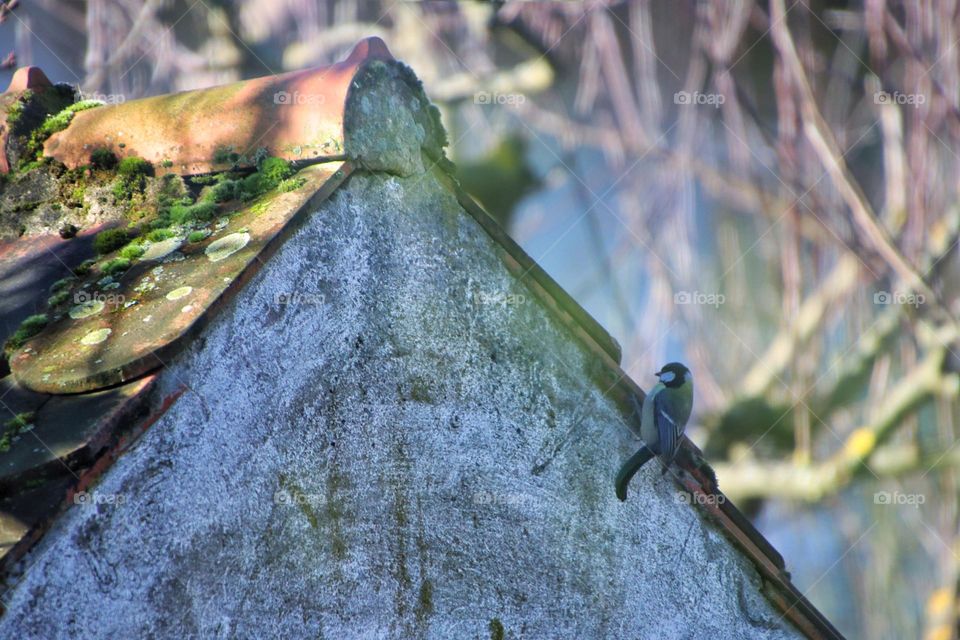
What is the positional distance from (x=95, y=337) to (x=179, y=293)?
20cm

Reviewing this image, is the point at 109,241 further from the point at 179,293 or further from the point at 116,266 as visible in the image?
the point at 179,293

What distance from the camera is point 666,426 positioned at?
2721 millimetres

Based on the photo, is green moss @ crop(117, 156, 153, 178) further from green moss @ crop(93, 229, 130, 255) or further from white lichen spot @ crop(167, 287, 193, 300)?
white lichen spot @ crop(167, 287, 193, 300)

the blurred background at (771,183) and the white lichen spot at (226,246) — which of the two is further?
the blurred background at (771,183)

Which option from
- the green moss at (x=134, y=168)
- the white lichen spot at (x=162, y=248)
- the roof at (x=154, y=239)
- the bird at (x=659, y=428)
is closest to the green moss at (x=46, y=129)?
the roof at (x=154, y=239)

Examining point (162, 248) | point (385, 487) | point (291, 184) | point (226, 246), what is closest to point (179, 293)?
point (226, 246)

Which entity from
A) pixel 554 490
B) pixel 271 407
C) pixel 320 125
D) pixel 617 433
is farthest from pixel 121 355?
pixel 617 433

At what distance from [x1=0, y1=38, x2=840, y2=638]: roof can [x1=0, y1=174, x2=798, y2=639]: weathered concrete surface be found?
0.17 feet

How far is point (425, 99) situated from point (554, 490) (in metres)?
1.28

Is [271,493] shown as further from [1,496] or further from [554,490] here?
[554,490]

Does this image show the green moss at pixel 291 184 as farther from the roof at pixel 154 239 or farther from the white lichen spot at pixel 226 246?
the white lichen spot at pixel 226 246

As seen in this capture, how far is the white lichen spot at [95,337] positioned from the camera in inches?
79.6

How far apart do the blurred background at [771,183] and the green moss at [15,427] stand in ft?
19.1

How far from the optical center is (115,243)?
2576mm
